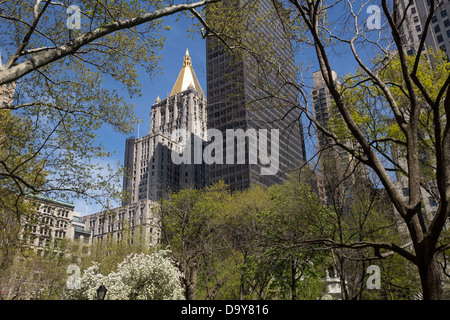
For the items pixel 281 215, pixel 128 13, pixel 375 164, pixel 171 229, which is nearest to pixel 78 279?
pixel 171 229

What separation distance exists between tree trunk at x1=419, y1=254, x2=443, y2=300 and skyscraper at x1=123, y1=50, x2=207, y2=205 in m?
108

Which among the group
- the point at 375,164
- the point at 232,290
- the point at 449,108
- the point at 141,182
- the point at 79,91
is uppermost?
the point at 141,182

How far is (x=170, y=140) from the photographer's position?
130750 millimetres

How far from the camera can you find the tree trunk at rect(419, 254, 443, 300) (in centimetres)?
550

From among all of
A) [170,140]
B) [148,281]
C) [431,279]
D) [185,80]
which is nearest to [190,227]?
[148,281]

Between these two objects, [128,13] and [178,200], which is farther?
[178,200]

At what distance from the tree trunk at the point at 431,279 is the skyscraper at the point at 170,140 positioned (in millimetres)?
108480

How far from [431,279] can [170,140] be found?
128 m

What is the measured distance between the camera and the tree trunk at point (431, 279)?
550 cm

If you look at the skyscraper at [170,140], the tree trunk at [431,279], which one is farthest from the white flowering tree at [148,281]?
the skyscraper at [170,140]

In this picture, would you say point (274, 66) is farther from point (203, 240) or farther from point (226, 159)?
point (226, 159)

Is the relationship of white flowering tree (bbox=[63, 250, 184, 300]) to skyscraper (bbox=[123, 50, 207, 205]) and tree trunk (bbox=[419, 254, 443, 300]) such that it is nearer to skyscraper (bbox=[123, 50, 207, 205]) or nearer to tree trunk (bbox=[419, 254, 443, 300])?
tree trunk (bbox=[419, 254, 443, 300])

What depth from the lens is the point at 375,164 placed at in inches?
258

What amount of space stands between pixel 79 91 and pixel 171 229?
13779mm
